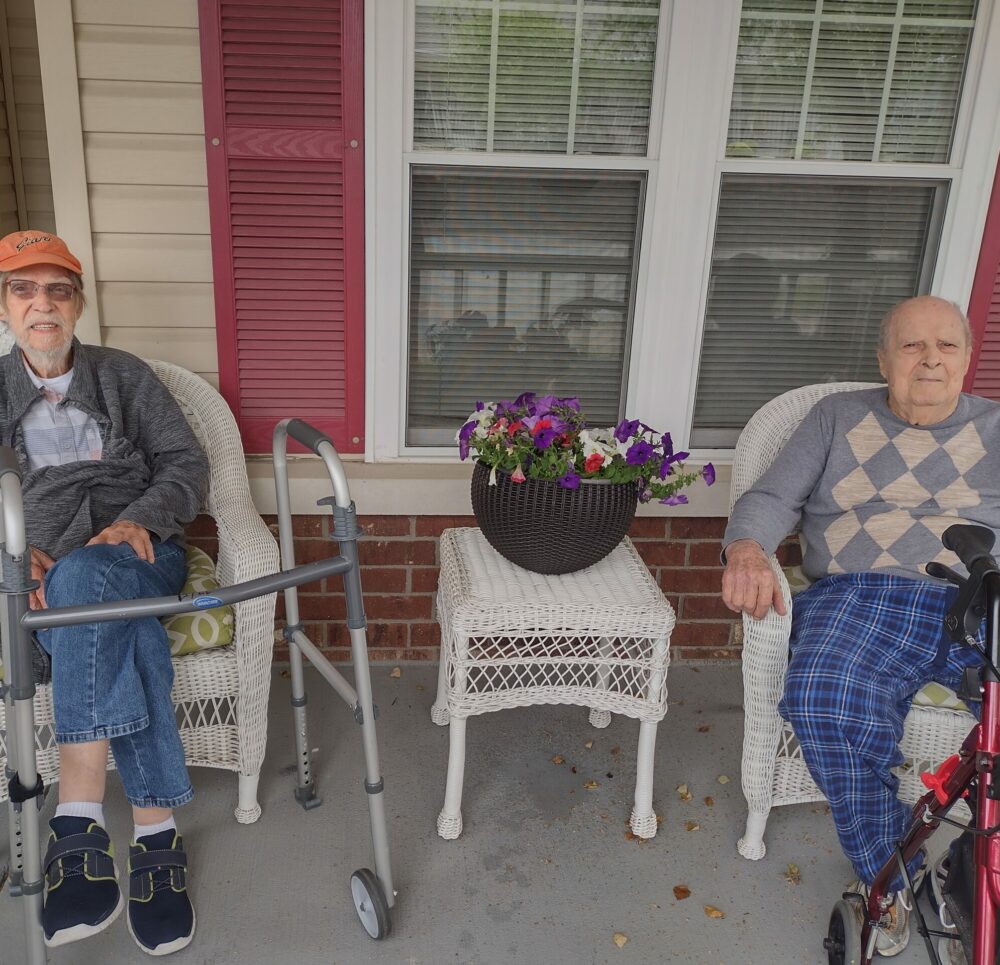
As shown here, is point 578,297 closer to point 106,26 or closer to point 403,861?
point 106,26

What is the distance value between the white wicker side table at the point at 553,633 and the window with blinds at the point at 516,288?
628 mm

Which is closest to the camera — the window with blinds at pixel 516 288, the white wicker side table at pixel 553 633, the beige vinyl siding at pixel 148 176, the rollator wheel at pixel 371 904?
the rollator wheel at pixel 371 904

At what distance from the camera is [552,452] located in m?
2.00

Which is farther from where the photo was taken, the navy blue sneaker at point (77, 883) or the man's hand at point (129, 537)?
the man's hand at point (129, 537)

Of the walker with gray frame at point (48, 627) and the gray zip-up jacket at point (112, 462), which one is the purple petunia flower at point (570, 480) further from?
the gray zip-up jacket at point (112, 462)

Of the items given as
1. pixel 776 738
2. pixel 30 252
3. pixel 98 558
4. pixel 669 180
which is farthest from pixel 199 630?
pixel 669 180

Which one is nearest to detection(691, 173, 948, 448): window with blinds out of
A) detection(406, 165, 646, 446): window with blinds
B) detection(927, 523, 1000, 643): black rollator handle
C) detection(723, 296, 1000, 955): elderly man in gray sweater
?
detection(406, 165, 646, 446): window with blinds

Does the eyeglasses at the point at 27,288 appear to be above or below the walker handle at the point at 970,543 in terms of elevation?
above

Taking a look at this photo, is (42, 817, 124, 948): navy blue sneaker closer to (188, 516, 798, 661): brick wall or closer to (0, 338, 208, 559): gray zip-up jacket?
(0, 338, 208, 559): gray zip-up jacket

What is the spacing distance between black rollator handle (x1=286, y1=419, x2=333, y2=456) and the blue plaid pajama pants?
3.52 ft

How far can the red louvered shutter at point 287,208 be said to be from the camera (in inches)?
86.6

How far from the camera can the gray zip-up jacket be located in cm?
198

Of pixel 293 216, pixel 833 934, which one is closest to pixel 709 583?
pixel 833 934

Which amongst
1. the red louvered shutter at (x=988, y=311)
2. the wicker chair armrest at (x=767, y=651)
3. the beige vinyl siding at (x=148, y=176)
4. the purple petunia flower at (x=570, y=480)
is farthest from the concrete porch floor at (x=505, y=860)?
the red louvered shutter at (x=988, y=311)
